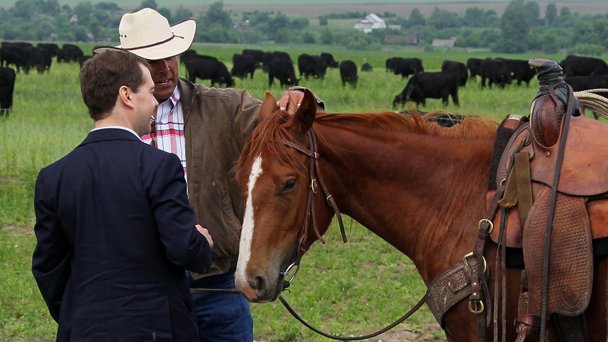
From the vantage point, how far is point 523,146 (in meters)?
3.53

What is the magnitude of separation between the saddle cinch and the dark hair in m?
1.49

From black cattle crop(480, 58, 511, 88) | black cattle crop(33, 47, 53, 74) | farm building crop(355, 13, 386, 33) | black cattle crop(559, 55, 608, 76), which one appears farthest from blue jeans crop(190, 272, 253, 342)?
farm building crop(355, 13, 386, 33)

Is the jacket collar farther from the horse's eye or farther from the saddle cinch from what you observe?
the saddle cinch

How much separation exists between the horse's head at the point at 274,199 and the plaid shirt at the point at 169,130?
58 cm

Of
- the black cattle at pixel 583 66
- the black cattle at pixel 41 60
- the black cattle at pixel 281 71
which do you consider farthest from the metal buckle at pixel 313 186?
the black cattle at pixel 41 60

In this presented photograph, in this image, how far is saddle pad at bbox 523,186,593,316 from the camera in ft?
10.8

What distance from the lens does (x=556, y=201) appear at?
3.37m

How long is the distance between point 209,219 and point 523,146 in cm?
146

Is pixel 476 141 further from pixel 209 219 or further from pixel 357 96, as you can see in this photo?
pixel 357 96

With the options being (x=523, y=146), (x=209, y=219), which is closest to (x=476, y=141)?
(x=523, y=146)

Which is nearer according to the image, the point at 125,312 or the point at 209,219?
the point at 125,312

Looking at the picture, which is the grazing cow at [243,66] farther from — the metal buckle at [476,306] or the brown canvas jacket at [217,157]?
the metal buckle at [476,306]

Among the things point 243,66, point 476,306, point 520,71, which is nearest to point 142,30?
point 476,306

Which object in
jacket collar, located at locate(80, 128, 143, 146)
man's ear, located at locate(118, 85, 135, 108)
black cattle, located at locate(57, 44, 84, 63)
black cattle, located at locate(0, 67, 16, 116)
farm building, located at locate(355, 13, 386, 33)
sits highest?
man's ear, located at locate(118, 85, 135, 108)
